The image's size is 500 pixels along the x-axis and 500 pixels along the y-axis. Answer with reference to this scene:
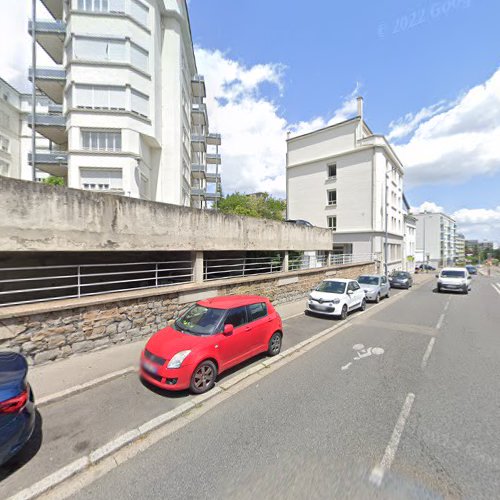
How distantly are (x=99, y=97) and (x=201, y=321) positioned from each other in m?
18.5

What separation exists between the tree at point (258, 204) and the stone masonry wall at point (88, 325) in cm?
2794

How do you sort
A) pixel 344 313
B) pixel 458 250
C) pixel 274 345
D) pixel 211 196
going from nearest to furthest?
1. pixel 274 345
2. pixel 344 313
3. pixel 211 196
4. pixel 458 250

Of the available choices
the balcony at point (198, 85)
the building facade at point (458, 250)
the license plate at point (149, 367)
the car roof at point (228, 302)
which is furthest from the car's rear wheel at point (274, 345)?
the building facade at point (458, 250)

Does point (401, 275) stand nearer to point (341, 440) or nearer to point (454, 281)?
point (454, 281)

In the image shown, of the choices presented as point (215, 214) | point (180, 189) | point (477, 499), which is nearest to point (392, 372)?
point (477, 499)

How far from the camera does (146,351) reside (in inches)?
184

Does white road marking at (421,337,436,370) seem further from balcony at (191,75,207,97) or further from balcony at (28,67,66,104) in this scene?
balcony at (191,75,207,97)

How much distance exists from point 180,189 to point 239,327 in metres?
18.2

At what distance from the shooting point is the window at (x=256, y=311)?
5624 mm

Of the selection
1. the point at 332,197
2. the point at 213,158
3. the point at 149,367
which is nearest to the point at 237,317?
the point at 149,367

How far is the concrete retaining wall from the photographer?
5.08m

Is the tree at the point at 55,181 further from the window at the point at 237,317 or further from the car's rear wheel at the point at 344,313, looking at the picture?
the car's rear wheel at the point at 344,313

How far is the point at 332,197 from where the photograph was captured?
→ 28359 mm

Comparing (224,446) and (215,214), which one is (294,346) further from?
(215,214)
